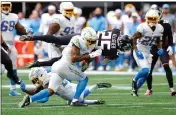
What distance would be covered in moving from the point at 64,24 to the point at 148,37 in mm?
1548

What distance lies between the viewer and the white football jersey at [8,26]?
47.1 ft

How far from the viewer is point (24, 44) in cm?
2303

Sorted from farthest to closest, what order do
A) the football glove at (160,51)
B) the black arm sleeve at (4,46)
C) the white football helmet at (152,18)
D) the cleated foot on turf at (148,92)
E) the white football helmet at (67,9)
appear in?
the white football helmet at (67,9) < the cleated foot on turf at (148,92) < the football glove at (160,51) < the white football helmet at (152,18) < the black arm sleeve at (4,46)

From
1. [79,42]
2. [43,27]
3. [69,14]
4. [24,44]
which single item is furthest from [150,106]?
[24,44]

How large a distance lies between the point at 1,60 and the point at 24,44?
9.54m

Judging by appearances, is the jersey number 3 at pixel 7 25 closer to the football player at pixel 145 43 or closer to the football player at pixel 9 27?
the football player at pixel 9 27

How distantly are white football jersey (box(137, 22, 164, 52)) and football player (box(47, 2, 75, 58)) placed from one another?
1.32 meters

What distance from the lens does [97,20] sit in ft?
74.7

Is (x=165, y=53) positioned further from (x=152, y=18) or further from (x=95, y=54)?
(x=95, y=54)

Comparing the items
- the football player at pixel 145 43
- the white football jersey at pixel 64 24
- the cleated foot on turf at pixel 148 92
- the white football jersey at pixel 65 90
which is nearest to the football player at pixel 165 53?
the cleated foot on turf at pixel 148 92

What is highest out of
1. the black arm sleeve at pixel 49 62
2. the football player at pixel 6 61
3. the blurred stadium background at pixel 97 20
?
the football player at pixel 6 61

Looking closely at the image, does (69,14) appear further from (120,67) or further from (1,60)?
(120,67)

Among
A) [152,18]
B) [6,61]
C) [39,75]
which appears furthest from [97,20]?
[39,75]

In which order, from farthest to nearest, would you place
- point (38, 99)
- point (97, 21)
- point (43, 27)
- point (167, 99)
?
point (97, 21)
point (43, 27)
point (167, 99)
point (38, 99)
